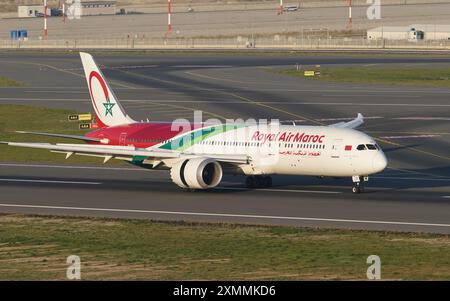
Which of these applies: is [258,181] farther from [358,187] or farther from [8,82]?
[8,82]

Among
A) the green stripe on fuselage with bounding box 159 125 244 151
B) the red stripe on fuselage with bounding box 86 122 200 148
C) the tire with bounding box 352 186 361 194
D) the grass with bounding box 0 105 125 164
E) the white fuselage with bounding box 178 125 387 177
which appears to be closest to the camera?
the white fuselage with bounding box 178 125 387 177

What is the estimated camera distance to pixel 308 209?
57000 millimetres

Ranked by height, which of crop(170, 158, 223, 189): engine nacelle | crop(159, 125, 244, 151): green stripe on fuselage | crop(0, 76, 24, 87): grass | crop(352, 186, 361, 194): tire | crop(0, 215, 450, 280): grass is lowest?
crop(0, 215, 450, 280): grass

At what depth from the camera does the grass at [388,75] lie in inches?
5175

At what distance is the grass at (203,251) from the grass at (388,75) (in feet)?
265

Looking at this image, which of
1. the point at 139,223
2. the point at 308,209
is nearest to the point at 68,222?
the point at 139,223

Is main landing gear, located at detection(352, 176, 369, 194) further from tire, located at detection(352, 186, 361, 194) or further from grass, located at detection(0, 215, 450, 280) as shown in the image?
grass, located at detection(0, 215, 450, 280)

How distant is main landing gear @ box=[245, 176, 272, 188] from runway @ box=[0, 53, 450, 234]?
94cm

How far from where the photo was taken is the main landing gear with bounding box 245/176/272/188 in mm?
64812

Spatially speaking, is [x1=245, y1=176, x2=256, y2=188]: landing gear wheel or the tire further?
[x1=245, y1=176, x2=256, y2=188]: landing gear wheel

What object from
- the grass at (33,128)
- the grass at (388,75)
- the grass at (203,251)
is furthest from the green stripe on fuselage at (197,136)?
the grass at (388,75)

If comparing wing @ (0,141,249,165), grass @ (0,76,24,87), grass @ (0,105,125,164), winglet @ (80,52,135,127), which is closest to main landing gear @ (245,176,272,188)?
wing @ (0,141,249,165)

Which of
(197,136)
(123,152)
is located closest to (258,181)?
(197,136)
